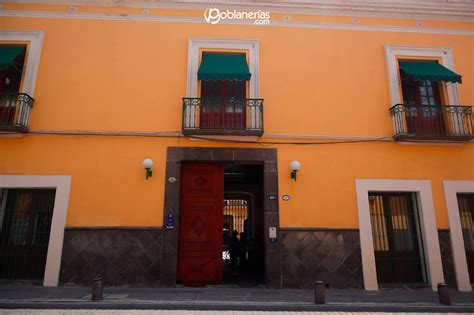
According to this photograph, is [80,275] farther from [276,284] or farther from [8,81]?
[8,81]

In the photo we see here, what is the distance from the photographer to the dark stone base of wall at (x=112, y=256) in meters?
7.84

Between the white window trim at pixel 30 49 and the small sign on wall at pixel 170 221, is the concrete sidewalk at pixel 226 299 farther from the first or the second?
the white window trim at pixel 30 49

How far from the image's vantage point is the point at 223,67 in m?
8.85

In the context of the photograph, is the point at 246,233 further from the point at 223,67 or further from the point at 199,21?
the point at 199,21

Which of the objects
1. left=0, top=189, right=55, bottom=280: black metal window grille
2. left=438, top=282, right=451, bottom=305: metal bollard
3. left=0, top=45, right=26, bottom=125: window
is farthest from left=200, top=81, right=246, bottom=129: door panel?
left=438, top=282, right=451, bottom=305: metal bollard

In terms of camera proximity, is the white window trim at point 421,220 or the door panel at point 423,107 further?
the door panel at point 423,107

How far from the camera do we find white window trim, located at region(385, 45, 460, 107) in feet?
30.3

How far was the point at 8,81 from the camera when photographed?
9078 millimetres

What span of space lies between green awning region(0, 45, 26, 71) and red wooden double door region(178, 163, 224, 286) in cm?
538

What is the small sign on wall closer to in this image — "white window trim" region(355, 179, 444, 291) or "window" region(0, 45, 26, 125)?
"window" region(0, 45, 26, 125)

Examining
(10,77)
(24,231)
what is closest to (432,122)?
(24,231)

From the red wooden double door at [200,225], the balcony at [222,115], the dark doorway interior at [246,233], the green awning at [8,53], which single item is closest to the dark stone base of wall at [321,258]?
the dark doorway interior at [246,233]

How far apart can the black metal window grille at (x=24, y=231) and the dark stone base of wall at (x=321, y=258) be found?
244 inches

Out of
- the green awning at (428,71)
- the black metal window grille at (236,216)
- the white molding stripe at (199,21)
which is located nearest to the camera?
the green awning at (428,71)
